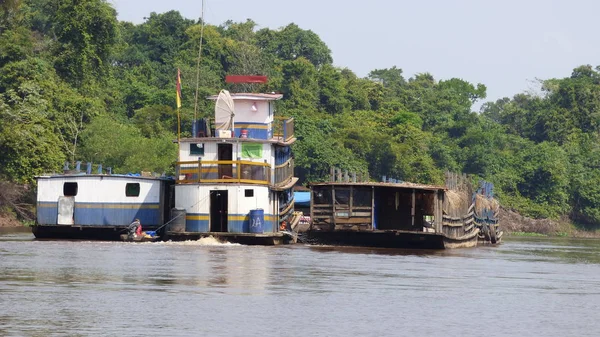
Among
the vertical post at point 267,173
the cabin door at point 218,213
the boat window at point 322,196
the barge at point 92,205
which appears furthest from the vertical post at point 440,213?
the barge at point 92,205

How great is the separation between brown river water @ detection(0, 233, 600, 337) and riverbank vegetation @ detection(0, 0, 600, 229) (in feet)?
74.8

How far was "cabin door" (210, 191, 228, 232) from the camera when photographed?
4094cm

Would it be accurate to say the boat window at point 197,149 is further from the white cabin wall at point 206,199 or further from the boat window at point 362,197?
the boat window at point 362,197

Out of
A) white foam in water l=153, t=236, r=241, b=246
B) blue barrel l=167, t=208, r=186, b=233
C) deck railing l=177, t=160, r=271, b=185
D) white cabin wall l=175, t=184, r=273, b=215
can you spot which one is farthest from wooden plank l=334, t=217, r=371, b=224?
blue barrel l=167, t=208, r=186, b=233

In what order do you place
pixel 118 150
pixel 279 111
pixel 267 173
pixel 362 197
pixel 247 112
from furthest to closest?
pixel 279 111, pixel 118 150, pixel 247 112, pixel 267 173, pixel 362 197

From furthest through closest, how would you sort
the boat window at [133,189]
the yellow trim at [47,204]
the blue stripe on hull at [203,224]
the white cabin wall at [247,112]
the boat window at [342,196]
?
the white cabin wall at [247,112]
the boat window at [133,189]
the yellow trim at [47,204]
the boat window at [342,196]
the blue stripe on hull at [203,224]

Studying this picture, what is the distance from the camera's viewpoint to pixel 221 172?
40.9m

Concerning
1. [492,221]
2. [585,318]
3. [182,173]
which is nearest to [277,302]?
[585,318]

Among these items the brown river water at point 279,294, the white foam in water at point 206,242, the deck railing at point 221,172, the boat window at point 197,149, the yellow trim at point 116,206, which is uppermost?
the boat window at point 197,149

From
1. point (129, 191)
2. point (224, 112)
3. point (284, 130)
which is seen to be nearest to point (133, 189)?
point (129, 191)

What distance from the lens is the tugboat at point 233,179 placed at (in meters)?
40.1

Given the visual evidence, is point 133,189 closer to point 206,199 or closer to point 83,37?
point 206,199

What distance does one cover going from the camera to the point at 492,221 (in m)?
60.4

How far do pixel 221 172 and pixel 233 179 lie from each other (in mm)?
795
